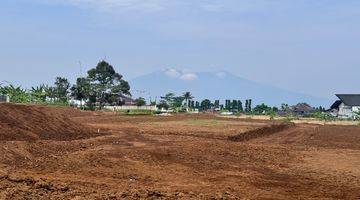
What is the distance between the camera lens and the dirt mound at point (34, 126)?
67.0 feet

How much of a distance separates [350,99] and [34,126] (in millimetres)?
81835

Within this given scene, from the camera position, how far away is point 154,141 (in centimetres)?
2427

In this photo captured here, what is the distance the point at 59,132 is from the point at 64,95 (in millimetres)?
70977

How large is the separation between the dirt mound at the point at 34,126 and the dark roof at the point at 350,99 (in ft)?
244

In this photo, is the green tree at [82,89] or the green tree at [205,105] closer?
the green tree at [82,89]

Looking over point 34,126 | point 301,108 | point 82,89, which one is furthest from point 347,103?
point 34,126

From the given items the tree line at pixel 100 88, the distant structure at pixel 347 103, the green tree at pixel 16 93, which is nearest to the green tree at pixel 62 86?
the tree line at pixel 100 88

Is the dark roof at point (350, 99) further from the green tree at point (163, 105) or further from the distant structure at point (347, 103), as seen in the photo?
the green tree at point (163, 105)

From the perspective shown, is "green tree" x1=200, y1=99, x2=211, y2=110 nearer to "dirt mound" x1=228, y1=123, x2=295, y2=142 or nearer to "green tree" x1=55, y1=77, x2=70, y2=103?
"green tree" x1=55, y1=77, x2=70, y2=103

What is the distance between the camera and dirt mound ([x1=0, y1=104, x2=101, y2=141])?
804 inches

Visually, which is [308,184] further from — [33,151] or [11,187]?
[33,151]

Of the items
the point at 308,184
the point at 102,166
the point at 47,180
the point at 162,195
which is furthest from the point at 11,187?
the point at 308,184

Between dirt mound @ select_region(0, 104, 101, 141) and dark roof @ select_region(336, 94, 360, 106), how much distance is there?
244 ft

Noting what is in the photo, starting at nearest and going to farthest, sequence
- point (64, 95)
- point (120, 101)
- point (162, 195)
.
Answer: point (162, 195) → point (120, 101) → point (64, 95)
